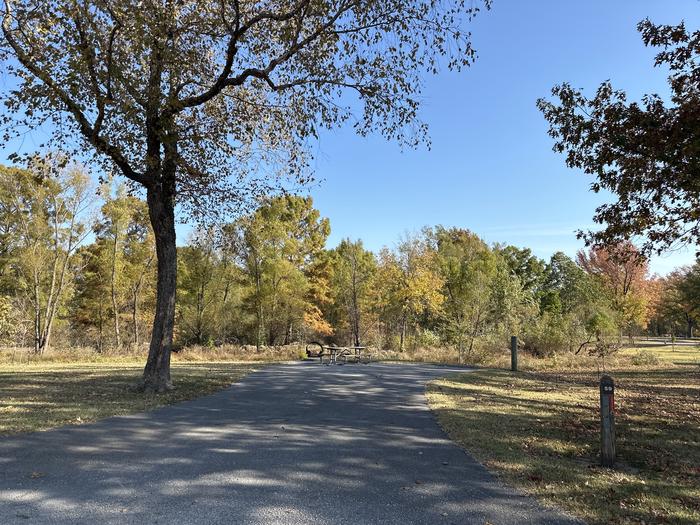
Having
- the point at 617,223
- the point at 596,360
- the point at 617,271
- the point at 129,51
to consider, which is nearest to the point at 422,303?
the point at 596,360

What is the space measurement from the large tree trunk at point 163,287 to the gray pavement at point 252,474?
2.49 metres

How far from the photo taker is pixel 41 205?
29391mm

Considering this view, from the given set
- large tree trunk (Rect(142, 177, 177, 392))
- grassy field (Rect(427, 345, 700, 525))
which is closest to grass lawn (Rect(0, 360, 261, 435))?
large tree trunk (Rect(142, 177, 177, 392))

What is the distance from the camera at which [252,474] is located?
4434 millimetres

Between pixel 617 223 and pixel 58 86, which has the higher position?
pixel 58 86

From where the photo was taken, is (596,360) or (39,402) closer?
(39,402)

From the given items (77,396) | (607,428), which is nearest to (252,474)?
(607,428)

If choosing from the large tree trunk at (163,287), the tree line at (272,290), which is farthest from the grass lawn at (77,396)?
the tree line at (272,290)

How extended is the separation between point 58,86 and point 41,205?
82.0 feet

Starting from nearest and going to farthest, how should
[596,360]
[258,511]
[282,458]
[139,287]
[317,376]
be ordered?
[258,511] < [282,458] < [317,376] < [596,360] < [139,287]

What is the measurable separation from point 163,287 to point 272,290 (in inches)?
870

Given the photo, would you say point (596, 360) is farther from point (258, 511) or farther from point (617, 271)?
point (617, 271)

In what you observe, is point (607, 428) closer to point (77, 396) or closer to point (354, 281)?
point (77, 396)

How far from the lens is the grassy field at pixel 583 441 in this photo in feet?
13.2
